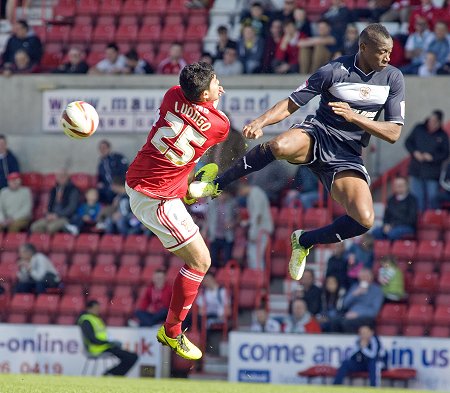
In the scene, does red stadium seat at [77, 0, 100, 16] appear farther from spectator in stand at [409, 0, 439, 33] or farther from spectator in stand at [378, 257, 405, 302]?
spectator in stand at [378, 257, 405, 302]

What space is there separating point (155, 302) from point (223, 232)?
4.68ft

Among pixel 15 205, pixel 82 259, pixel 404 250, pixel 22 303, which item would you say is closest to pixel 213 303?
pixel 82 259

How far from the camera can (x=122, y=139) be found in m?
20.0

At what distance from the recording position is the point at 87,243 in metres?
19.1

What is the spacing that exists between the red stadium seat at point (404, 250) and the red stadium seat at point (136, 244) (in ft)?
12.1

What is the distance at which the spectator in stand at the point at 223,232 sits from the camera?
1802cm

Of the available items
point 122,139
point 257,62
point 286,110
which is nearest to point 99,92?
point 122,139

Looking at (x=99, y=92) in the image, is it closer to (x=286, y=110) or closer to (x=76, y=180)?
(x=76, y=180)

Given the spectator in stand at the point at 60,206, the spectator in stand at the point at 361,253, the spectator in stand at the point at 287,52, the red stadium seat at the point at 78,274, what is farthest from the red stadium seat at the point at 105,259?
the spectator in stand at the point at 287,52

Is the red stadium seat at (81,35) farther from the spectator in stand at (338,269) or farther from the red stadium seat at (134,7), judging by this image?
the spectator in stand at (338,269)

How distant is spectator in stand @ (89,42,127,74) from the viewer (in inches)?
813

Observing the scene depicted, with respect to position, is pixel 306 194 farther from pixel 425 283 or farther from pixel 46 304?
pixel 46 304

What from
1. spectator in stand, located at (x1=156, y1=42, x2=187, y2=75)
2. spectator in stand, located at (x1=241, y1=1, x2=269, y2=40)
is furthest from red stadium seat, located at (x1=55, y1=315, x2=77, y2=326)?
spectator in stand, located at (x1=241, y1=1, x2=269, y2=40)

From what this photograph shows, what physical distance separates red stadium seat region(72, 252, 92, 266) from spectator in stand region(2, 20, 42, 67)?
12.8ft
